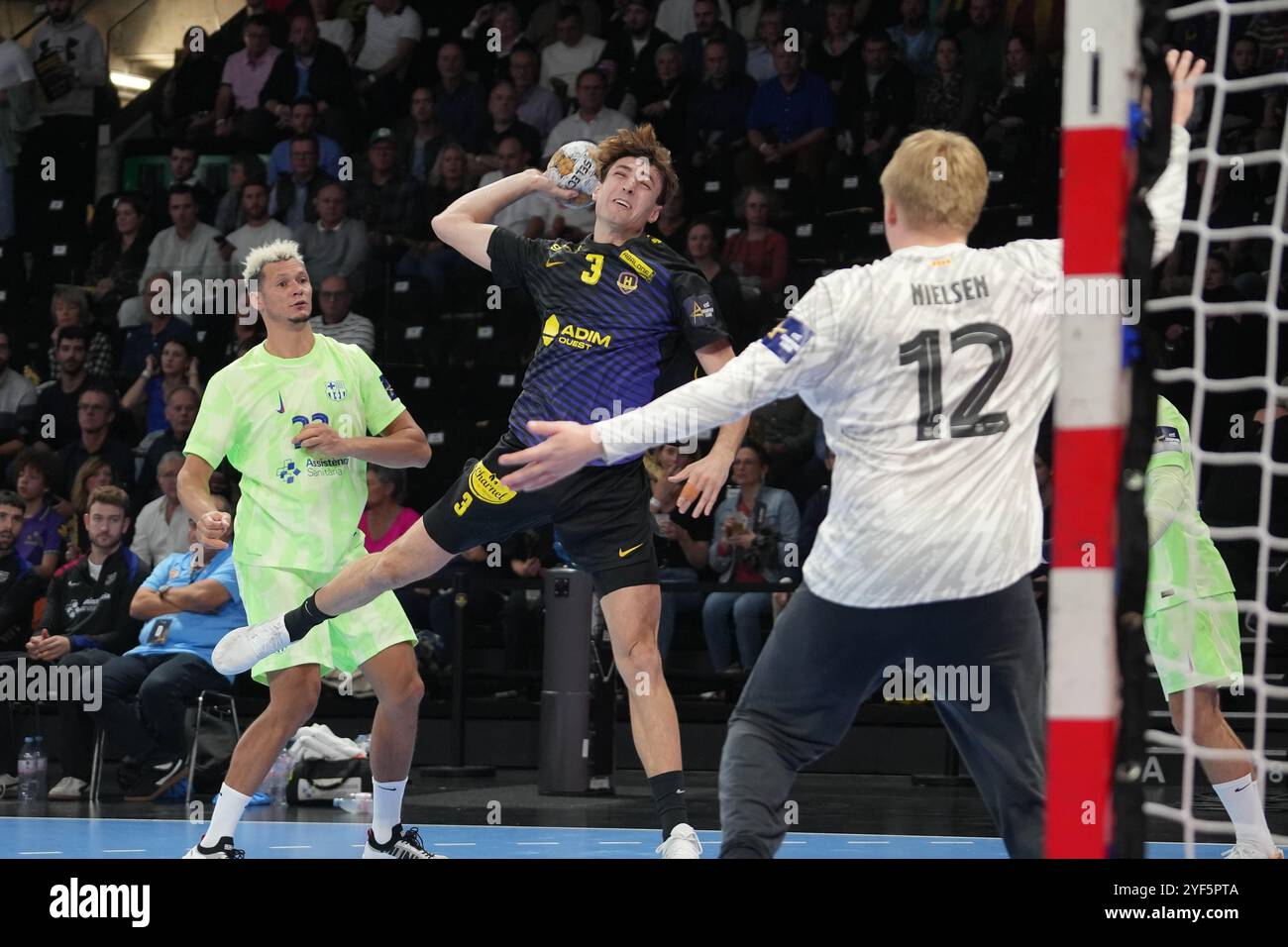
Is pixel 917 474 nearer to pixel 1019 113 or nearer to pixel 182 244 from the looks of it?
pixel 1019 113

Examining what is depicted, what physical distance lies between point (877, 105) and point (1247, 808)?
8.00m

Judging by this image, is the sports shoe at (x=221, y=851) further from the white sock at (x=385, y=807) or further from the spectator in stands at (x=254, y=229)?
the spectator in stands at (x=254, y=229)

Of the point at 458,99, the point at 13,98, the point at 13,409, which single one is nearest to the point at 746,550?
the point at 458,99

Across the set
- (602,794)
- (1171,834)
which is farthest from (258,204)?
(1171,834)

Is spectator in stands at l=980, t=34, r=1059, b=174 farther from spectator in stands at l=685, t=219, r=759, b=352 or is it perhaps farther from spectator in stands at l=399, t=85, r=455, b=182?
spectator in stands at l=399, t=85, r=455, b=182

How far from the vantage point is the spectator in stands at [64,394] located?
12.9 m

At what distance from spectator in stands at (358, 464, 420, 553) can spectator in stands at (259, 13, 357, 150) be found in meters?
4.75

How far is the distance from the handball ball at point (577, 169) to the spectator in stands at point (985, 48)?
7.50 meters

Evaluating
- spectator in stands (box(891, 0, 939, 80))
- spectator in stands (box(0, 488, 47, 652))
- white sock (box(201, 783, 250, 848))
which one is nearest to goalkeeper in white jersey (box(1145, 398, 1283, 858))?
white sock (box(201, 783, 250, 848))

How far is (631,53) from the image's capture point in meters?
14.6

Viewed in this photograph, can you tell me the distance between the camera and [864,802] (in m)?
9.17

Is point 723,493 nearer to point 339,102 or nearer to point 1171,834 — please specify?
point 1171,834

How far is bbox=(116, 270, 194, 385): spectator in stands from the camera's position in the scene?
43.3 ft

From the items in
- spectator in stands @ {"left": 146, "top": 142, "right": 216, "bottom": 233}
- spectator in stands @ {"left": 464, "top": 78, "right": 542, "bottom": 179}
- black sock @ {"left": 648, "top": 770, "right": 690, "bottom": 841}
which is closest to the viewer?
black sock @ {"left": 648, "top": 770, "right": 690, "bottom": 841}
